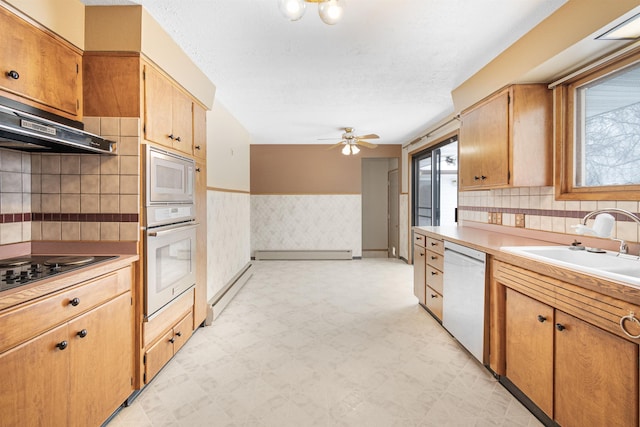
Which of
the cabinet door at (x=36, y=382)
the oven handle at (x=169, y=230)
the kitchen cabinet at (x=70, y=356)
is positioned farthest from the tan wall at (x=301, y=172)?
the cabinet door at (x=36, y=382)

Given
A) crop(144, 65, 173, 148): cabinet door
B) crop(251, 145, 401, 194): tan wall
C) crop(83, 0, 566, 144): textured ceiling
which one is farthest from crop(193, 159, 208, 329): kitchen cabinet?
crop(251, 145, 401, 194): tan wall

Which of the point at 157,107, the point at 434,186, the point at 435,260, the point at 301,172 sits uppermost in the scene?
the point at 301,172

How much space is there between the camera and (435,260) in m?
2.97

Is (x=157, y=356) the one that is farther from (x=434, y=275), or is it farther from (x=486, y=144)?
(x=486, y=144)

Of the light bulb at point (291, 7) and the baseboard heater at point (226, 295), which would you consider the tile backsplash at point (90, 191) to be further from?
the baseboard heater at point (226, 295)

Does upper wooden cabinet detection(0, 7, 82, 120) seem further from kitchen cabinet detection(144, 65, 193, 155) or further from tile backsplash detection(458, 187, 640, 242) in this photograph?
tile backsplash detection(458, 187, 640, 242)

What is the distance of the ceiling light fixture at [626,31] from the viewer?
59.5 inches

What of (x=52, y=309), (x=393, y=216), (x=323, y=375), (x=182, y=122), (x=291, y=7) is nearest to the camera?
(x=52, y=309)

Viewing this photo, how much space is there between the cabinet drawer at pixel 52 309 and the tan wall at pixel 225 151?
1.76 meters

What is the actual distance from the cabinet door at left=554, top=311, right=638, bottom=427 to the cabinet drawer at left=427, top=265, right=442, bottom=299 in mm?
1367

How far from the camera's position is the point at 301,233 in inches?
247

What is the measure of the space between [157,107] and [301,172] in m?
4.30

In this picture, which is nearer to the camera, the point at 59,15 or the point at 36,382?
the point at 36,382

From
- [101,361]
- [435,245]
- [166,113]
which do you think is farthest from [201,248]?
[435,245]
